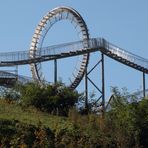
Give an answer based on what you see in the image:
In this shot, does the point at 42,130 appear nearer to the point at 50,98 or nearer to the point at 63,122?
the point at 63,122

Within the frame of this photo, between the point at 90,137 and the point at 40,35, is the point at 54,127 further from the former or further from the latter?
the point at 40,35

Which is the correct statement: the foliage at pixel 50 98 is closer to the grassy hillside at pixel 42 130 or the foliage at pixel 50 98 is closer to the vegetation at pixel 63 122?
the vegetation at pixel 63 122

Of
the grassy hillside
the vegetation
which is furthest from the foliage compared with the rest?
the grassy hillside

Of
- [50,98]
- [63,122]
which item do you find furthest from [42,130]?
[50,98]

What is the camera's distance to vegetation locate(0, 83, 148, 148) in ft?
55.2

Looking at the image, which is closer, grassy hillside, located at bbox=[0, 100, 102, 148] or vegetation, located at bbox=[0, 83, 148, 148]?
grassy hillside, located at bbox=[0, 100, 102, 148]

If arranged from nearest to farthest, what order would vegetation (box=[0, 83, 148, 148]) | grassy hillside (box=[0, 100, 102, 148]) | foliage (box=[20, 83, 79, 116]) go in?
grassy hillside (box=[0, 100, 102, 148]), vegetation (box=[0, 83, 148, 148]), foliage (box=[20, 83, 79, 116])

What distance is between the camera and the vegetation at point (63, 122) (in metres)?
16.8

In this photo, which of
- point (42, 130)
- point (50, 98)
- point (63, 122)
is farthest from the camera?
point (50, 98)

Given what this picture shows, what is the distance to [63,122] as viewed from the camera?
865 inches

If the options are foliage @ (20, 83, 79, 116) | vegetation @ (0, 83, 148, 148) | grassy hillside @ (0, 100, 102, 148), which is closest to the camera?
grassy hillside @ (0, 100, 102, 148)

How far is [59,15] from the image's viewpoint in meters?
48.1

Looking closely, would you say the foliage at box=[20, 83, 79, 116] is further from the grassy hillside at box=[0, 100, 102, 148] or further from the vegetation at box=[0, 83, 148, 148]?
the grassy hillside at box=[0, 100, 102, 148]

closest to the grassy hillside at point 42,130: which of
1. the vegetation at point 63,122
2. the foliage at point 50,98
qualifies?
the vegetation at point 63,122
